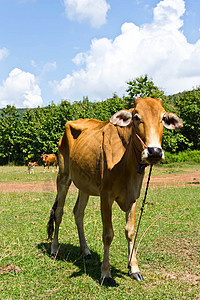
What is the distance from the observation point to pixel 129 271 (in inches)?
179

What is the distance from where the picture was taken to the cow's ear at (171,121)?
3771mm

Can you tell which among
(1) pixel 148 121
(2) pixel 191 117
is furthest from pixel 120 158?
(2) pixel 191 117

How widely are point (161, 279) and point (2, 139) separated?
4092 centimetres

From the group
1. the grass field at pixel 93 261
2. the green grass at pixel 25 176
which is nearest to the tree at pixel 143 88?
the green grass at pixel 25 176

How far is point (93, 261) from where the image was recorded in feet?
16.6

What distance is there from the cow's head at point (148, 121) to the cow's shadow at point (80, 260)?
2.03m

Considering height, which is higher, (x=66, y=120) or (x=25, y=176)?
(x=66, y=120)

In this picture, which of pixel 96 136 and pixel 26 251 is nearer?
pixel 96 136

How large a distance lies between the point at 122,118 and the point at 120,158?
66 centimetres

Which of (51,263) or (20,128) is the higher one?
(20,128)

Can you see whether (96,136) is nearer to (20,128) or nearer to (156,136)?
(156,136)

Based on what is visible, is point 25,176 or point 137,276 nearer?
point 137,276

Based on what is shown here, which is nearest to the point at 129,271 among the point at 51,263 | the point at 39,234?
the point at 51,263

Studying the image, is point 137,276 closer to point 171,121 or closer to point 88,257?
point 88,257
